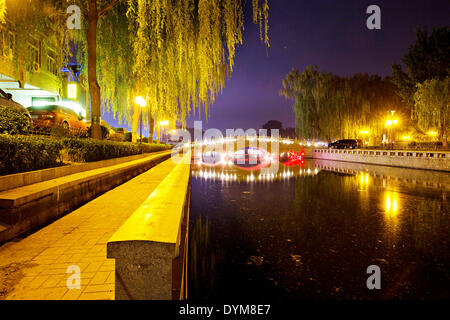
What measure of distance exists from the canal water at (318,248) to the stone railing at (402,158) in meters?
12.4

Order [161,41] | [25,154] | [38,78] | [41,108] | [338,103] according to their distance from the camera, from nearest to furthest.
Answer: [25,154], [161,41], [41,108], [38,78], [338,103]

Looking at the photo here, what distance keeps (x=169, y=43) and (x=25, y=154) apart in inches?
204

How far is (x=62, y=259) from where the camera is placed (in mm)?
3346

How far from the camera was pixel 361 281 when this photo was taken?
159 inches

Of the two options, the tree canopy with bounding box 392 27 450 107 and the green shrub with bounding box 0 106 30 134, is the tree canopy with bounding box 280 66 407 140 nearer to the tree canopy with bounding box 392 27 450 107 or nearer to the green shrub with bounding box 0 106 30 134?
the tree canopy with bounding box 392 27 450 107

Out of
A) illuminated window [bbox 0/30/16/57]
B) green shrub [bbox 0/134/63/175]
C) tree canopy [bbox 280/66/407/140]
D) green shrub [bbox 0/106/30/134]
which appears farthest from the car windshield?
tree canopy [bbox 280/66/407/140]

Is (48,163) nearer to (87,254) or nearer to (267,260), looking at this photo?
(87,254)

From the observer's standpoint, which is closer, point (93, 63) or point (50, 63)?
point (93, 63)

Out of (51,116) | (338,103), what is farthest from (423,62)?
(51,116)

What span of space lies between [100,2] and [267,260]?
11.9m

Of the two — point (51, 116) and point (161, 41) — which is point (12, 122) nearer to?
point (161, 41)

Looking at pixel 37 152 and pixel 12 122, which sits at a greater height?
pixel 12 122

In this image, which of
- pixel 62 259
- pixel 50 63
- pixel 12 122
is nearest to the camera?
pixel 62 259
